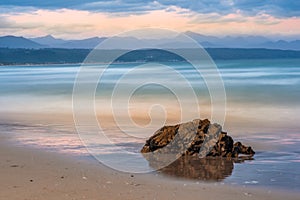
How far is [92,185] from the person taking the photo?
9031 millimetres

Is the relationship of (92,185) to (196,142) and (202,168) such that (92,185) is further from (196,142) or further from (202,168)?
(196,142)

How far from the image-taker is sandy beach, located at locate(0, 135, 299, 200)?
836cm

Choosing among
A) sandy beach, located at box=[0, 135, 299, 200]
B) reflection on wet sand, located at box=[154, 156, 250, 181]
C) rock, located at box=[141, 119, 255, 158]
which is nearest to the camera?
sandy beach, located at box=[0, 135, 299, 200]

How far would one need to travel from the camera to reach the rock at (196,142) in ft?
39.0

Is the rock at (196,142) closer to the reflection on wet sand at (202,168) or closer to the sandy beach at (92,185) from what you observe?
the reflection on wet sand at (202,168)

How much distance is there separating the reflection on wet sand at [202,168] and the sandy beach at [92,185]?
453mm

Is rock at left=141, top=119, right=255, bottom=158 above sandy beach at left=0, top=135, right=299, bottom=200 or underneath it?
above

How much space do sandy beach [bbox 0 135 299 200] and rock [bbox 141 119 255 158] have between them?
6.11 ft

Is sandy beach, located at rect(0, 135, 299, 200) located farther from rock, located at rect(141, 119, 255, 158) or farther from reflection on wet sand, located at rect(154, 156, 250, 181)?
rock, located at rect(141, 119, 255, 158)

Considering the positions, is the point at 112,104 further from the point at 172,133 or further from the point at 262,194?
the point at 262,194

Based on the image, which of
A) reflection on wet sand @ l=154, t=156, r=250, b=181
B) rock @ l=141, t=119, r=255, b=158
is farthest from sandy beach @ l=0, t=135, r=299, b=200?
rock @ l=141, t=119, r=255, b=158

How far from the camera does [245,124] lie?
60.0ft

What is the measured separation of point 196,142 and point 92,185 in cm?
363

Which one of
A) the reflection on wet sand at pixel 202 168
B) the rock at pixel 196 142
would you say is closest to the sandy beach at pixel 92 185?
the reflection on wet sand at pixel 202 168
